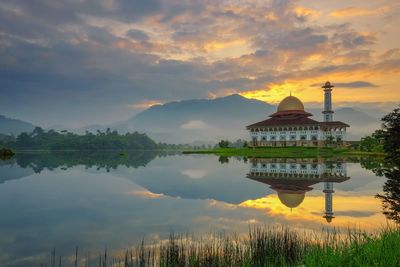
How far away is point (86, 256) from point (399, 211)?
13.9 m

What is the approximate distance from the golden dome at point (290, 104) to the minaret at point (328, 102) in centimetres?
650

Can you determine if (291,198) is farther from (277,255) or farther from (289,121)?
(289,121)

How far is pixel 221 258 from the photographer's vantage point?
29.0ft

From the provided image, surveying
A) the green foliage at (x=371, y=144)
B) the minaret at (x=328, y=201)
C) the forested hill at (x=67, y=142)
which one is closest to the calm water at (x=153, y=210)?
the minaret at (x=328, y=201)

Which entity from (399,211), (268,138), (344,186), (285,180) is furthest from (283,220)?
(268,138)

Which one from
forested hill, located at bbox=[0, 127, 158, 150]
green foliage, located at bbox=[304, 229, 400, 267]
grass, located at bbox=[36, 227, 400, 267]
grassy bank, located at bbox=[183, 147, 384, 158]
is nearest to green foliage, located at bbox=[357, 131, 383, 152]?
grassy bank, located at bbox=[183, 147, 384, 158]

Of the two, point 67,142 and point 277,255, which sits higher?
point 67,142

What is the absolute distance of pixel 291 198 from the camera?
2125 centimetres

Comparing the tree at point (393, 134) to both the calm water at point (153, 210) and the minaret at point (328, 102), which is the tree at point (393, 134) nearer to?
the calm water at point (153, 210)

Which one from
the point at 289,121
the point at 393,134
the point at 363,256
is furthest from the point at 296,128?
the point at 363,256

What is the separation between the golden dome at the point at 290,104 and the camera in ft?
333

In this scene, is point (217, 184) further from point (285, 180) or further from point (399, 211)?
point (399, 211)

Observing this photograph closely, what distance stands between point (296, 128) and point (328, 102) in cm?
1587

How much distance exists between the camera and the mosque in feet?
292
